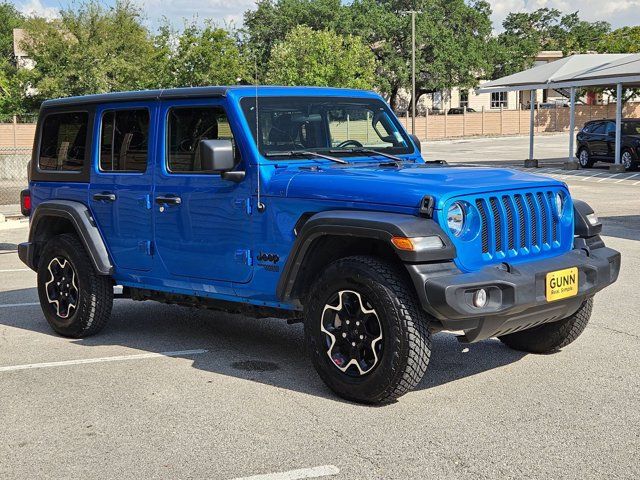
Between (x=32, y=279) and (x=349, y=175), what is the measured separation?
633 centimetres

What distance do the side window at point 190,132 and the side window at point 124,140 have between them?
0.28m

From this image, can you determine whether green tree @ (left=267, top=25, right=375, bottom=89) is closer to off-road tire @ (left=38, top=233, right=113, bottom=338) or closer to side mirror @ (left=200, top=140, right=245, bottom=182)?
off-road tire @ (left=38, top=233, right=113, bottom=338)

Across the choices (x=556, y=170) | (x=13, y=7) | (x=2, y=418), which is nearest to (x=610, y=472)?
(x=2, y=418)

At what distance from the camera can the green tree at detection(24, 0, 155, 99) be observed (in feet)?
148

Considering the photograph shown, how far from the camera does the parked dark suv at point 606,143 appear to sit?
2859 centimetres

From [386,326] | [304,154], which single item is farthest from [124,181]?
[386,326]

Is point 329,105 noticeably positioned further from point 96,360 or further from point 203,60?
point 203,60

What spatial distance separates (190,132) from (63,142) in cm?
165

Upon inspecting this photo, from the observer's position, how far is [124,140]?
7.21 metres

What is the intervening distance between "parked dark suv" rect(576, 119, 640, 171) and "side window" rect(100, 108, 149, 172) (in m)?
23.6

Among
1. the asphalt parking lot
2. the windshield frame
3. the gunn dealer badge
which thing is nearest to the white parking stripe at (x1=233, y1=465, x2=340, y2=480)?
the asphalt parking lot

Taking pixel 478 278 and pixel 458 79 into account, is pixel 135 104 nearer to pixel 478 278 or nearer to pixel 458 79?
pixel 478 278

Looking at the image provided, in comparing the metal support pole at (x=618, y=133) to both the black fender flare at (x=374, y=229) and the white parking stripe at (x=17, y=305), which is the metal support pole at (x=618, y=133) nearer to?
the white parking stripe at (x=17, y=305)

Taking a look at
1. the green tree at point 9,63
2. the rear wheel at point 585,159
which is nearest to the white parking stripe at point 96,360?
the rear wheel at point 585,159
